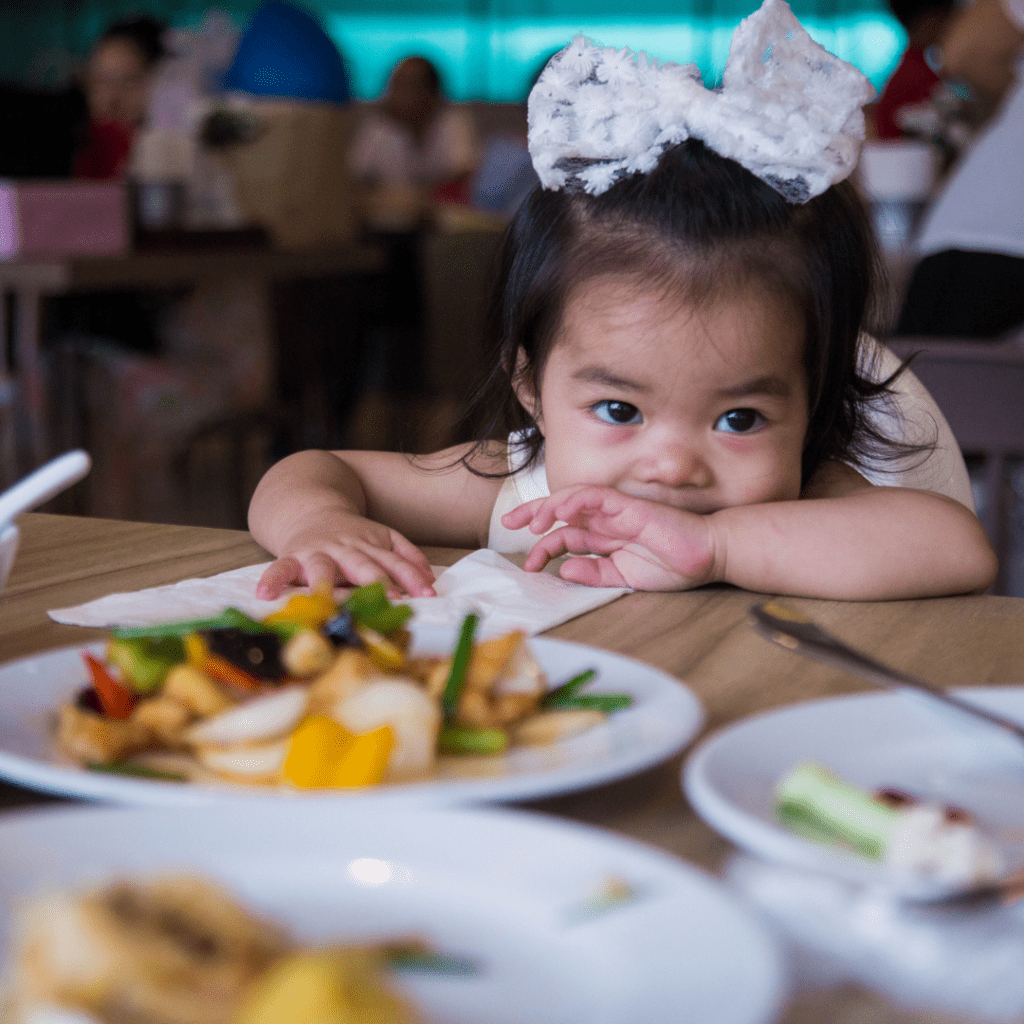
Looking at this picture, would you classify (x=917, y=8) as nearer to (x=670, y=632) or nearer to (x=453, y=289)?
(x=453, y=289)

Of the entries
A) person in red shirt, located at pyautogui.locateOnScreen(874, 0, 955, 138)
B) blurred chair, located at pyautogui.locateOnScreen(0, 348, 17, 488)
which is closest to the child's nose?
blurred chair, located at pyautogui.locateOnScreen(0, 348, 17, 488)

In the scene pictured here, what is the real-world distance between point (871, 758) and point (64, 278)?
270 centimetres

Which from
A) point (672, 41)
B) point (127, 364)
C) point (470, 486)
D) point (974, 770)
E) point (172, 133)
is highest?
point (672, 41)

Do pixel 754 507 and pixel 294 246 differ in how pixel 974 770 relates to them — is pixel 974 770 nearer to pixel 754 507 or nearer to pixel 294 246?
pixel 754 507

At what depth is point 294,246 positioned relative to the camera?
4.13 metres

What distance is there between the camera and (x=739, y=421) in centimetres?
111

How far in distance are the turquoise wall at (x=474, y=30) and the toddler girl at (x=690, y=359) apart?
8.47 meters

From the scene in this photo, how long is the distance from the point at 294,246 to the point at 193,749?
3812mm

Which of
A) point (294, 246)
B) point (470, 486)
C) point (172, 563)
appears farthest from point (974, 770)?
point (294, 246)

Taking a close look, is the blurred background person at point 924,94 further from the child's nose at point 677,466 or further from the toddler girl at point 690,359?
the child's nose at point 677,466

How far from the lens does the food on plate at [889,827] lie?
385mm

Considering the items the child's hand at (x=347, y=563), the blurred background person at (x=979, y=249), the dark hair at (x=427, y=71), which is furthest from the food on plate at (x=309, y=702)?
the dark hair at (x=427, y=71)

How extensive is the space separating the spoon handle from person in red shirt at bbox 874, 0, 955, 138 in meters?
4.42

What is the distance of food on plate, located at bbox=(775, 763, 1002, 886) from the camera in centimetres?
39
